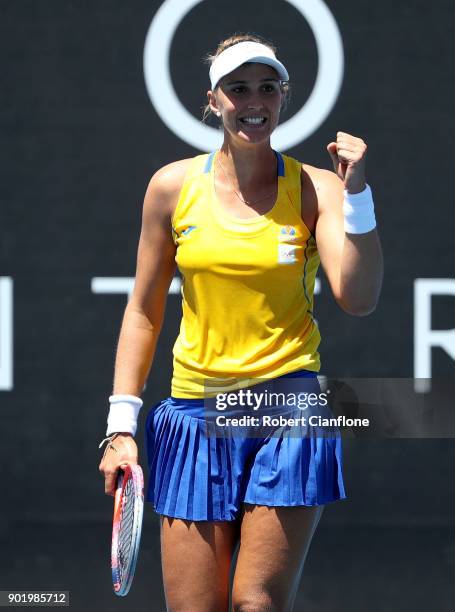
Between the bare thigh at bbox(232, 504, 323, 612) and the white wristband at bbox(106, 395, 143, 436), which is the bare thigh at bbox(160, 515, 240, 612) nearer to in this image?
the bare thigh at bbox(232, 504, 323, 612)

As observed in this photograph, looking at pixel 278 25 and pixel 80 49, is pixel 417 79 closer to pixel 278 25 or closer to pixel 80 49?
pixel 278 25

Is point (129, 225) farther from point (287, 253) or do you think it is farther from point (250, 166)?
point (287, 253)

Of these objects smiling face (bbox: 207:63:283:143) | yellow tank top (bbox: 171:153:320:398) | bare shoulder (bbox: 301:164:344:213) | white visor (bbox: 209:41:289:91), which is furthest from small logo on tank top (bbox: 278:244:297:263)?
white visor (bbox: 209:41:289:91)

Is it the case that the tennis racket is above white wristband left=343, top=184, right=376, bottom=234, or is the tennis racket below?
below

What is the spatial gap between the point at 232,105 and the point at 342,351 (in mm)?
2057

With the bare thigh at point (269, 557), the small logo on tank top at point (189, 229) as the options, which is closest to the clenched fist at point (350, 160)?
the small logo on tank top at point (189, 229)

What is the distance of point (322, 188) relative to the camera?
2867 millimetres

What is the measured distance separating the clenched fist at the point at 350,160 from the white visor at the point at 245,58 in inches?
11.9

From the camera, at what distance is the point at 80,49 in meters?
4.74

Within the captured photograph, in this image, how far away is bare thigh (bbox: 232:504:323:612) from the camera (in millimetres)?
2740

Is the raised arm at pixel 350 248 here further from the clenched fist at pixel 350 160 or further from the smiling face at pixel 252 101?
the smiling face at pixel 252 101

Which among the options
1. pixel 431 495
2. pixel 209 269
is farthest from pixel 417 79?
pixel 209 269

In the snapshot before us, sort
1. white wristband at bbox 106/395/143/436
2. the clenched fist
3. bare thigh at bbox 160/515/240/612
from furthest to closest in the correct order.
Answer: white wristband at bbox 106/395/143/436, bare thigh at bbox 160/515/240/612, the clenched fist

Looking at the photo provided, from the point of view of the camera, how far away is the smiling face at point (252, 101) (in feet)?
9.30
